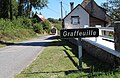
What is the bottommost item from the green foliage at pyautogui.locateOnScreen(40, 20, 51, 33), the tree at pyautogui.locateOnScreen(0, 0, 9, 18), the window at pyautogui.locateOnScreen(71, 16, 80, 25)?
the green foliage at pyautogui.locateOnScreen(40, 20, 51, 33)

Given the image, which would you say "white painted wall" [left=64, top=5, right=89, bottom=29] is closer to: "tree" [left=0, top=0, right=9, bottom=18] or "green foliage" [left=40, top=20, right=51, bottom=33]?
"tree" [left=0, top=0, right=9, bottom=18]

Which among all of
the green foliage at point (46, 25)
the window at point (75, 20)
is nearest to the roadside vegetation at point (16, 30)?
the green foliage at point (46, 25)

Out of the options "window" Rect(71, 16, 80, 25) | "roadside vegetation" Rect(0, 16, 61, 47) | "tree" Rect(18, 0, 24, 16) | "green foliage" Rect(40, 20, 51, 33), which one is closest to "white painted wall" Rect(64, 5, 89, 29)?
"window" Rect(71, 16, 80, 25)

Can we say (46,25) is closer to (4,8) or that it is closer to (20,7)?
(20,7)

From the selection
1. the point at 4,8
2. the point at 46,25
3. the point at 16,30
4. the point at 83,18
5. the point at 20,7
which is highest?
the point at 20,7

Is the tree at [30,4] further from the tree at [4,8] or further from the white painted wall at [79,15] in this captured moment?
the white painted wall at [79,15]

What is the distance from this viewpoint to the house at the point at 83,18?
2025 inches

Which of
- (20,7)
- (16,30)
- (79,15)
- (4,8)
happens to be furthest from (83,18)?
(20,7)

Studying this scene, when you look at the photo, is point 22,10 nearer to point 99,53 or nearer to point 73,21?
point 73,21

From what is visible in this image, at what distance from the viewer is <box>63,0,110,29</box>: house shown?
51.4 meters

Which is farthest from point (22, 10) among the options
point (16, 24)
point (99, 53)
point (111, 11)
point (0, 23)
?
point (99, 53)

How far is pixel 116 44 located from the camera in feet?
35.5

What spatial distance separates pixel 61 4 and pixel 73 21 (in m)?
17.7

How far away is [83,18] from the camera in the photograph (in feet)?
170
